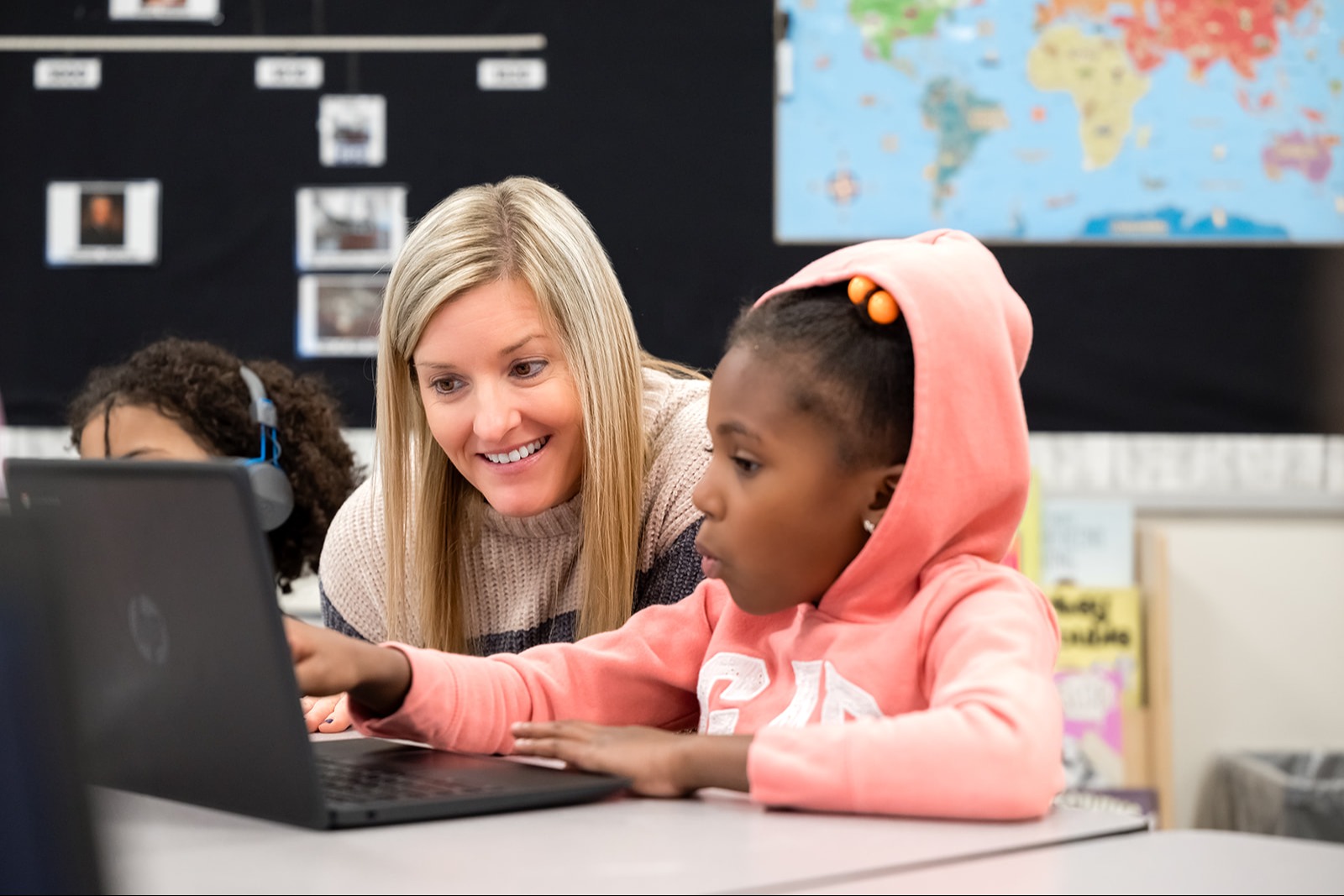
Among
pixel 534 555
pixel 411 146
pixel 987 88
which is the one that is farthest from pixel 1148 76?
pixel 534 555

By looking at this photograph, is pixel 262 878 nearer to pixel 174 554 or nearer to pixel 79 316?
pixel 174 554

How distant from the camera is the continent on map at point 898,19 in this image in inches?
108

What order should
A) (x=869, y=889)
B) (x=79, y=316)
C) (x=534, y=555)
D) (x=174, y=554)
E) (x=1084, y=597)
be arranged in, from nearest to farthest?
1. (x=869, y=889)
2. (x=174, y=554)
3. (x=534, y=555)
4. (x=1084, y=597)
5. (x=79, y=316)

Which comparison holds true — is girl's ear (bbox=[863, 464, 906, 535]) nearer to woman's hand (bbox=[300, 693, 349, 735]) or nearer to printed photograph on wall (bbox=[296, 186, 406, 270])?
woman's hand (bbox=[300, 693, 349, 735])

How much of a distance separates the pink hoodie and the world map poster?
1.79m

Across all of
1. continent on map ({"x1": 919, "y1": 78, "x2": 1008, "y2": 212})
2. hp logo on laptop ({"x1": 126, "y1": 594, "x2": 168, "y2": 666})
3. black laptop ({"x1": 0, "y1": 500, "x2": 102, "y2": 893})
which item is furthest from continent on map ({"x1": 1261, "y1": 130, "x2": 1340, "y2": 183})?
black laptop ({"x1": 0, "y1": 500, "x2": 102, "y2": 893})

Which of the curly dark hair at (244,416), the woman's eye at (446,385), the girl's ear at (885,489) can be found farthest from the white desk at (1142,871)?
the curly dark hair at (244,416)

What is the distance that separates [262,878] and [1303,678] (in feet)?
8.53

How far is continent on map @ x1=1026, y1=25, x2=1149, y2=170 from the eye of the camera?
2.73 metres

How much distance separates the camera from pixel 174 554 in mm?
724

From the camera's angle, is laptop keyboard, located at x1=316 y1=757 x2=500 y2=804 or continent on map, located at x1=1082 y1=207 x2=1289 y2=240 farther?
continent on map, located at x1=1082 y1=207 x2=1289 y2=240

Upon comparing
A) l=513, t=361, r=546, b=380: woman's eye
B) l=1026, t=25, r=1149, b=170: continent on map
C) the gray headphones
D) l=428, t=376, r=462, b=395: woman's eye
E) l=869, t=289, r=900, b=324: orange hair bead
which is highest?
l=1026, t=25, r=1149, b=170: continent on map

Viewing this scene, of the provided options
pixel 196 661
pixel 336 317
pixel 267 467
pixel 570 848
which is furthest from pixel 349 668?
pixel 336 317

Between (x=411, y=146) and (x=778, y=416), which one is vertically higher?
(x=411, y=146)
